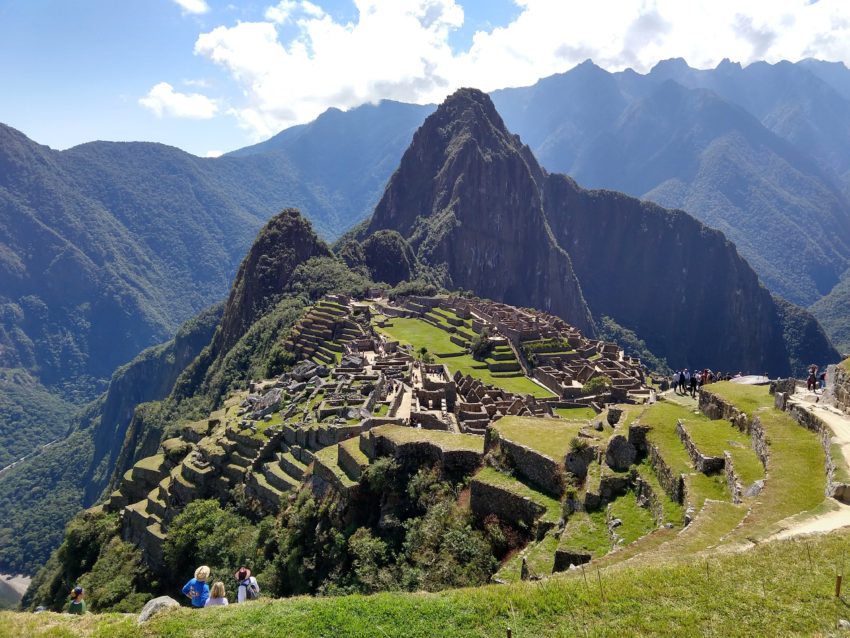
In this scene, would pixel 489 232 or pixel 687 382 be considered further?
pixel 489 232

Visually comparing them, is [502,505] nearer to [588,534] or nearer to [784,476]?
[588,534]

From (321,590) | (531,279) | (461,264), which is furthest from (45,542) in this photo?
(531,279)

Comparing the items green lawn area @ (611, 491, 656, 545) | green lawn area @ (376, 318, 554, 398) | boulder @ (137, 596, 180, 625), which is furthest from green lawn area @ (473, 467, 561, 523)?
green lawn area @ (376, 318, 554, 398)

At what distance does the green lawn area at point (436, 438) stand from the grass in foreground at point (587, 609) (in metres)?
8.50

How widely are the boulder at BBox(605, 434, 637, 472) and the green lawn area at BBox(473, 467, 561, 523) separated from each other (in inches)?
72.9

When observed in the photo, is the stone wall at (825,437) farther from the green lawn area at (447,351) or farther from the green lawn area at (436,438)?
the green lawn area at (447,351)

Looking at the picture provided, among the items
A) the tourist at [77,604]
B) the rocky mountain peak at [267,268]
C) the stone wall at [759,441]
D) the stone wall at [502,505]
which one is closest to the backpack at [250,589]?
the tourist at [77,604]

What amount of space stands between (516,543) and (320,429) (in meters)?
13.2

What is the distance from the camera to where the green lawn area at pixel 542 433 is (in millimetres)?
16062

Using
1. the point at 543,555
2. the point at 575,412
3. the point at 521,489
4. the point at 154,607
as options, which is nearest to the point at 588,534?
the point at 543,555

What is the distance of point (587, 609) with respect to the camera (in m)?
7.86

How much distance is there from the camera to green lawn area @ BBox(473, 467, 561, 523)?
46.2ft

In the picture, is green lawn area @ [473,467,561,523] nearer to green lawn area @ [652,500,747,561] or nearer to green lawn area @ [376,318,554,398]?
green lawn area @ [652,500,747,561]

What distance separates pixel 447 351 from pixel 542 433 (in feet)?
145
